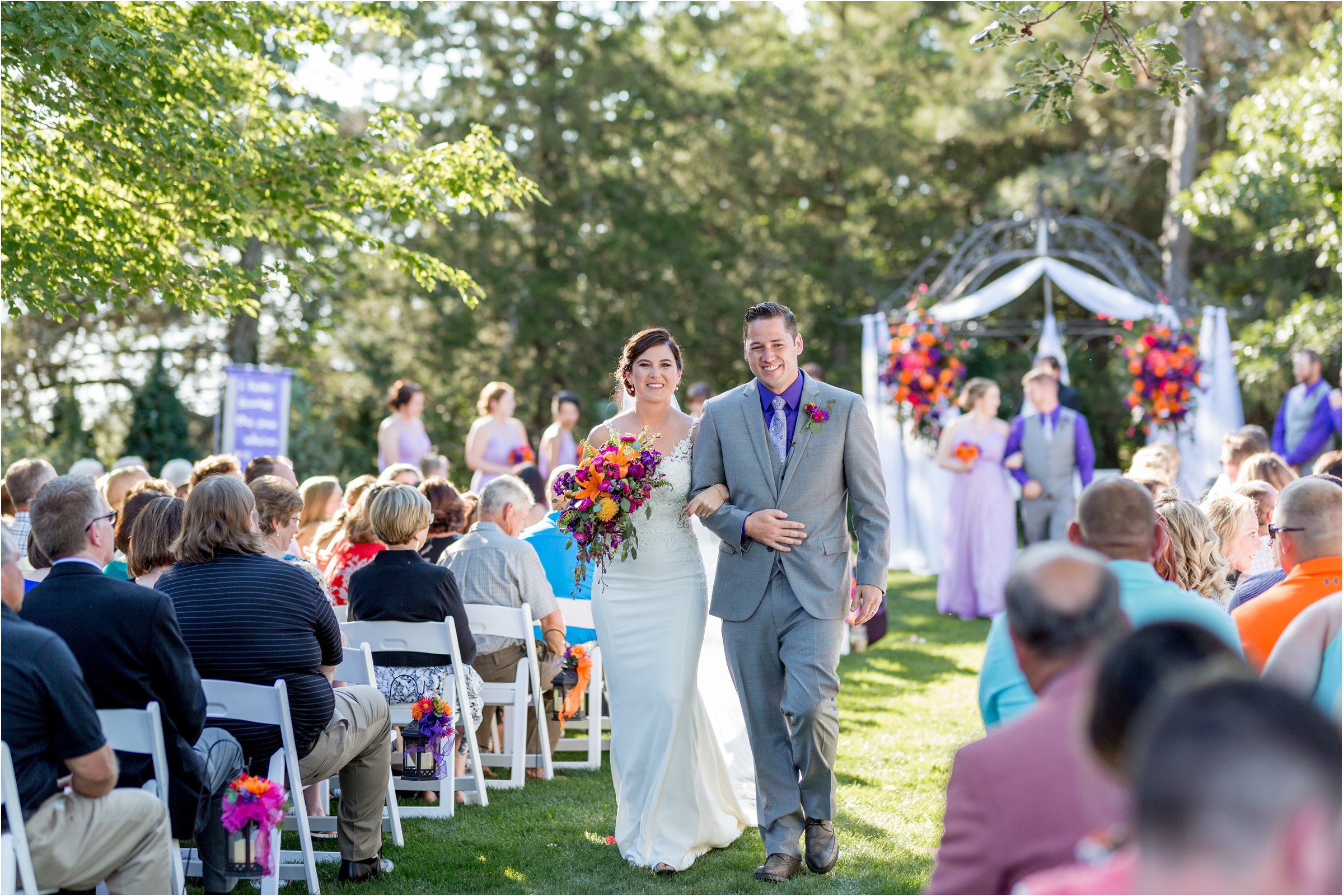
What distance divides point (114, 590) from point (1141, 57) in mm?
4585

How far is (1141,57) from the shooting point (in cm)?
541

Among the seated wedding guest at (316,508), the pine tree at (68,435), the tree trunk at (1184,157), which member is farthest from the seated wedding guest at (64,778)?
the tree trunk at (1184,157)

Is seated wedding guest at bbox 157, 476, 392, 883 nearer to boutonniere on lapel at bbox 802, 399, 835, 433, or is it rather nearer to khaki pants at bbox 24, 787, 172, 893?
khaki pants at bbox 24, 787, 172, 893

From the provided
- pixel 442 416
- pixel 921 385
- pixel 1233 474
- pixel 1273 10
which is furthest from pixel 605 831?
pixel 1273 10

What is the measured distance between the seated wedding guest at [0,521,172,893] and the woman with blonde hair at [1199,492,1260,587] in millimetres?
4202

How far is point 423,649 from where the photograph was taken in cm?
582

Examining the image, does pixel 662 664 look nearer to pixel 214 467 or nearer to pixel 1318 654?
pixel 1318 654

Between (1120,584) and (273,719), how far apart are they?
10.1 feet

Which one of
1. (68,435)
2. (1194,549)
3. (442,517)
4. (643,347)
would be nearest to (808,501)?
(643,347)

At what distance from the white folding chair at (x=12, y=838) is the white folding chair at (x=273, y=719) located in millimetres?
1023

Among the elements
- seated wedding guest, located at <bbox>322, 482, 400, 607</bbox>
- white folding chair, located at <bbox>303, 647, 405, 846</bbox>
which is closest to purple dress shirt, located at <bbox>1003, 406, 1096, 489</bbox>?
seated wedding guest, located at <bbox>322, 482, 400, 607</bbox>

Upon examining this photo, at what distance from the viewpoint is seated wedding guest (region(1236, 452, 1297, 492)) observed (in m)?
6.63

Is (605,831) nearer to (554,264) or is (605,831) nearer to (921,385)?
(921,385)

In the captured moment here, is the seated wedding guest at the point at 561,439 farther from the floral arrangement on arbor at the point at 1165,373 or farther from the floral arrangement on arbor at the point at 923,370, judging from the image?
the floral arrangement on arbor at the point at 1165,373
